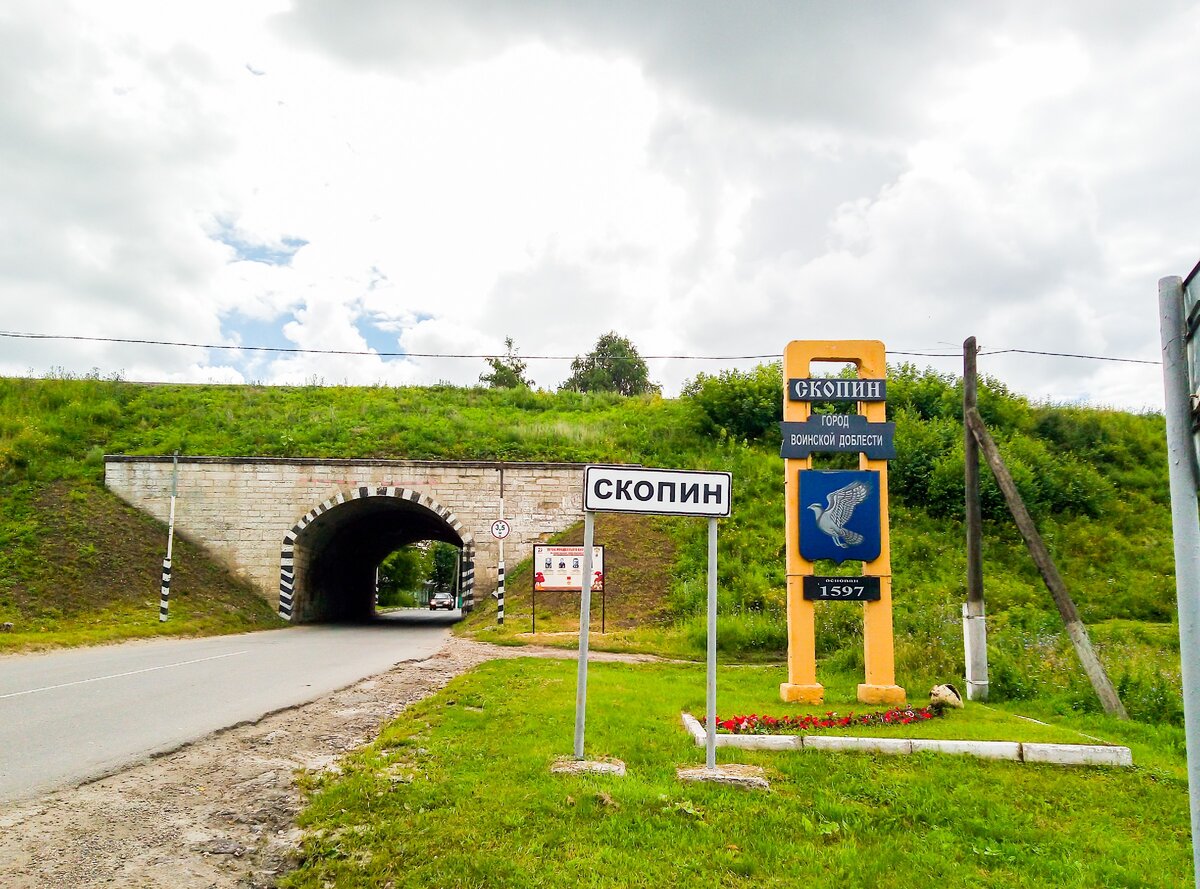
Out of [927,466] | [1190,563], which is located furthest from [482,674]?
[927,466]

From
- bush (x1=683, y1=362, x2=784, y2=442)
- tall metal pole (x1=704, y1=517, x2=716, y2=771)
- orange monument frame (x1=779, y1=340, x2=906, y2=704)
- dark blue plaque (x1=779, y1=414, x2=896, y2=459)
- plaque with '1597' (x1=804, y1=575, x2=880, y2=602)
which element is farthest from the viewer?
bush (x1=683, y1=362, x2=784, y2=442)

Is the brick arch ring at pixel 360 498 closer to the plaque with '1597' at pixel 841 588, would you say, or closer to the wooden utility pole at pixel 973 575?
the plaque with '1597' at pixel 841 588

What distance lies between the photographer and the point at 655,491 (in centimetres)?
632

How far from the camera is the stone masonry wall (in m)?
22.8

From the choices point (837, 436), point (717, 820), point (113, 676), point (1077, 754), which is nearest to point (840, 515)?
point (837, 436)

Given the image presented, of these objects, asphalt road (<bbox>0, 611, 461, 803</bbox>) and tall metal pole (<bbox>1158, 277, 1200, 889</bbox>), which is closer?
tall metal pole (<bbox>1158, 277, 1200, 889</bbox>)

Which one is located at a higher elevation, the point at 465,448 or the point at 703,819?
the point at 465,448

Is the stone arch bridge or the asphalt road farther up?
the stone arch bridge

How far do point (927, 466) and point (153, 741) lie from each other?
68.5ft

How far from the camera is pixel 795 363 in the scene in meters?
9.98

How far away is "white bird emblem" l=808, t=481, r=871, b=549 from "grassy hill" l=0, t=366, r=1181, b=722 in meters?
2.42

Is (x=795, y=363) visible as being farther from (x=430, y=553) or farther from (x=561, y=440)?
(x=430, y=553)

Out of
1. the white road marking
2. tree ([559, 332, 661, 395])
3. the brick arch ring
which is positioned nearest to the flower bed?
the white road marking

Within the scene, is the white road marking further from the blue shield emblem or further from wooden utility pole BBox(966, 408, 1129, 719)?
wooden utility pole BBox(966, 408, 1129, 719)
